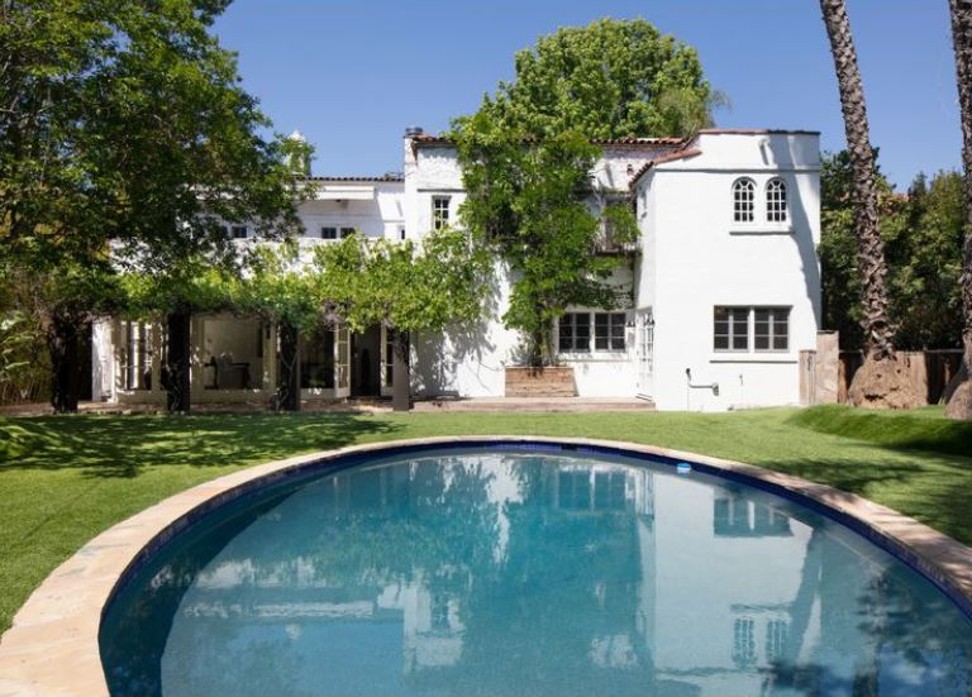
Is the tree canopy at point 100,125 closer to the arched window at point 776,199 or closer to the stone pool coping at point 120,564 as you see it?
the stone pool coping at point 120,564

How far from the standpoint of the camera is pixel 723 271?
64.9ft

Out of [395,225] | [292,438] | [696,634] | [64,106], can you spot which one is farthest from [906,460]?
[395,225]

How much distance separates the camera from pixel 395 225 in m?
28.1

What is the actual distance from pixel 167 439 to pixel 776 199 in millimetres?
16617

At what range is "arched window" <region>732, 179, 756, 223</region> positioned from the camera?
65.4ft

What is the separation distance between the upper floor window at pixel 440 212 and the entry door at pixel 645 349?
6.61 m

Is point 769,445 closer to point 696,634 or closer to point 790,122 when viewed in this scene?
point 696,634

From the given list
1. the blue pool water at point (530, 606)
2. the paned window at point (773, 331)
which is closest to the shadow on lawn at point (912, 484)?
the blue pool water at point (530, 606)

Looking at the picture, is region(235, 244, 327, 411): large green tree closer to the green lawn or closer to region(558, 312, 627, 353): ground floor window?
the green lawn

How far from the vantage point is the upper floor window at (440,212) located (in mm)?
22172

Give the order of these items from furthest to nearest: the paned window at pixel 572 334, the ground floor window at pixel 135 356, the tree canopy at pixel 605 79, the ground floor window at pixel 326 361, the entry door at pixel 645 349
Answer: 1. the tree canopy at pixel 605 79
2. the paned window at pixel 572 334
3. the ground floor window at pixel 326 361
4. the ground floor window at pixel 135 356
5. the entry door at pixel 645 349

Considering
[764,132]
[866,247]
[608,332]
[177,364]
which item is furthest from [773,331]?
[177,364]

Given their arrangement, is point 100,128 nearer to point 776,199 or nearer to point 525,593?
point 525,593

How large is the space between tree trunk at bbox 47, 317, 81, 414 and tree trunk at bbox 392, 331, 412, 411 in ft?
26.8
